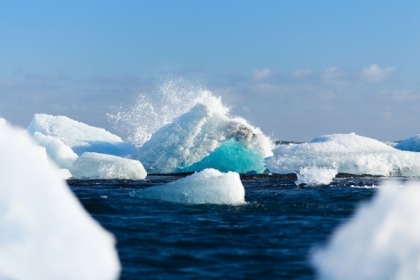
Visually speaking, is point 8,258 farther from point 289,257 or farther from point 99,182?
point 99,182

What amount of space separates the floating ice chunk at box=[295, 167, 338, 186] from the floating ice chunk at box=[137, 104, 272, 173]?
19.2ft

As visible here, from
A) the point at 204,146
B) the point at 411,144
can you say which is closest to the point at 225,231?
the point at 204,146

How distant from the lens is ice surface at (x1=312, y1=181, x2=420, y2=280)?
8.91 m

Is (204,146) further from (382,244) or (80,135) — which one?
(382,244)

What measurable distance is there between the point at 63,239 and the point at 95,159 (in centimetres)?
1848

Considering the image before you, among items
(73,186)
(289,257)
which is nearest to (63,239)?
(289,257)

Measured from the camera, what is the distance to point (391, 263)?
8969mm

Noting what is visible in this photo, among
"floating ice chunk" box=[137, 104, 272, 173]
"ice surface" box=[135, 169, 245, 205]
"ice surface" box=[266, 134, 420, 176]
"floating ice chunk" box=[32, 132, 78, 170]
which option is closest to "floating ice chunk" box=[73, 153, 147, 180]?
"floating ice chunk" box=[32, 132, 78, 170]

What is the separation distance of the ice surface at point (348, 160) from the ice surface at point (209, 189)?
1064 centimetres

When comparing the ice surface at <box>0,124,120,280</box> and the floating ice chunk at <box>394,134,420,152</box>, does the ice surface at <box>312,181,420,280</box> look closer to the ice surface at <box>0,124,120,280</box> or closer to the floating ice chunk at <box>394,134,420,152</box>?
the ice surface at <box>0,124,120,280</box>

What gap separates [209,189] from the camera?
17.2 metres

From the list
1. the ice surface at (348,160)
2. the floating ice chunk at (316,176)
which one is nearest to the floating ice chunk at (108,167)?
the ice surface at (348,160)

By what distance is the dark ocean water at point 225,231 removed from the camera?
398 inches

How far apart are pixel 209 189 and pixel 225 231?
13.6 feet
